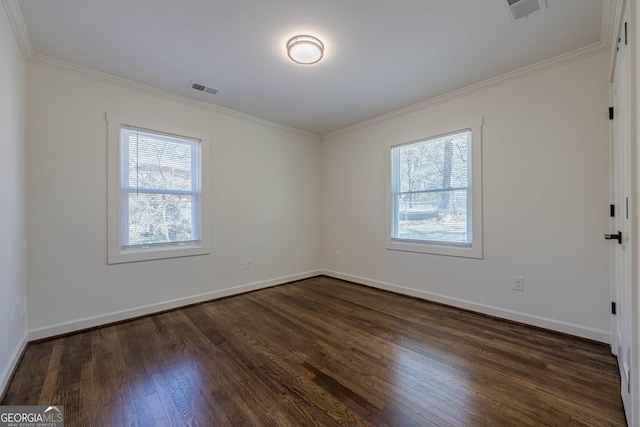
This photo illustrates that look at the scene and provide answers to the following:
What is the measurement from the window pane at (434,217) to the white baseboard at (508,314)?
0.71m

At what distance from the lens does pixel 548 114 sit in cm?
267

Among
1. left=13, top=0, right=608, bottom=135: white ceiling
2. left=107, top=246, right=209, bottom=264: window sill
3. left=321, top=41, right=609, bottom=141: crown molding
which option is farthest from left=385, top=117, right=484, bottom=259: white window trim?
left=107, top=246, right=209, bottom=264: window sill

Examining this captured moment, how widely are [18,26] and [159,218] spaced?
1.94m

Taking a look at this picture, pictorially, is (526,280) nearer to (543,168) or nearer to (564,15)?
(543,168)

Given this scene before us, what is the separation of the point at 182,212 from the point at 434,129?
3349 millimetres

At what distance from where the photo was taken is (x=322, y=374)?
6.44ft

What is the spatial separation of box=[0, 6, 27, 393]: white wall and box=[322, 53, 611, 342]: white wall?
12.7 feet

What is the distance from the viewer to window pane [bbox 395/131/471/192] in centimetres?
333

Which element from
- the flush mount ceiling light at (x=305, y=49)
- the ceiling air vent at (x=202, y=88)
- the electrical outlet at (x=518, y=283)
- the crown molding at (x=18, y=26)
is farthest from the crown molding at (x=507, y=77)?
the crown molding at (x=18, y=26)

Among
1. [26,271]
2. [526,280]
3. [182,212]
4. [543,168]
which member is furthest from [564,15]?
[26,271]

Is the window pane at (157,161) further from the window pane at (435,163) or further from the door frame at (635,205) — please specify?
the door frame at (635,205)

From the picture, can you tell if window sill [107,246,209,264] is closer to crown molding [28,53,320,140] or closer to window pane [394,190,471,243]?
crown molding [28,53,320,140]

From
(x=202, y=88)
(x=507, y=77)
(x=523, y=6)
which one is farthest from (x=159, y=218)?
(x=507, y=77)

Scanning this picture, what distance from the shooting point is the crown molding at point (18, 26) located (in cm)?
189
